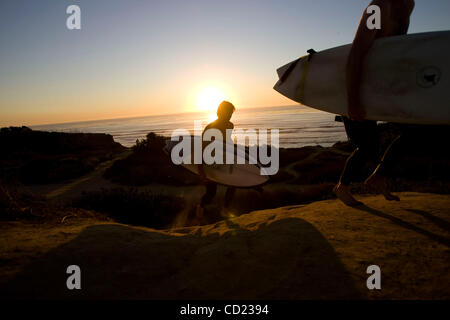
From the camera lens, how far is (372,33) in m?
2.87

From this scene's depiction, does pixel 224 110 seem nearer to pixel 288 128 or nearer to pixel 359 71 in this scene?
pixel 359 71

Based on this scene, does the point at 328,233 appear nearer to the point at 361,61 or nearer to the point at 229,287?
the point at 229,287

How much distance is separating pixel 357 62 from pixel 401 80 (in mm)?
560

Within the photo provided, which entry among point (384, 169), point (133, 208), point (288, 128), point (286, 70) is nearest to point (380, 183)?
point (384, 169)

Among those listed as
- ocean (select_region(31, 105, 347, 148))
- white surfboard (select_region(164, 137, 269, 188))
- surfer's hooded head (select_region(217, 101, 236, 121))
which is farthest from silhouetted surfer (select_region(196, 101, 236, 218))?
ocean (select_region(31, 105, 347, 148))

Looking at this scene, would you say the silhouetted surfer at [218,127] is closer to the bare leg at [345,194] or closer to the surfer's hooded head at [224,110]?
the surfer's hooded head at [224,110]

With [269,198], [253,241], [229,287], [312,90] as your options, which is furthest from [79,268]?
[269,198]

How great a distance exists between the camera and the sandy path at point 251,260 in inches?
64.8

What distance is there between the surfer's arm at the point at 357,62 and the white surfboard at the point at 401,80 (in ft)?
0.45

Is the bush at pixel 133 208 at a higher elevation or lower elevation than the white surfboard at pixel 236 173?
lower

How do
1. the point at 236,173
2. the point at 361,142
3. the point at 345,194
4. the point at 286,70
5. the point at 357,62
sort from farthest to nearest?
the point at 236,173, the point at 286,70, the point at 345,194, the point at 361,142, the point at 357,62

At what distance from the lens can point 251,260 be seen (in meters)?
2.05

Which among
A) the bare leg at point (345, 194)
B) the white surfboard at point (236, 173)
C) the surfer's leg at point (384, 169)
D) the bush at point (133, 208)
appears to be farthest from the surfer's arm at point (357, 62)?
the bush at point (133, 208)

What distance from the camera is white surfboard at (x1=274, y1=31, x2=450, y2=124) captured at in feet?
8.99
